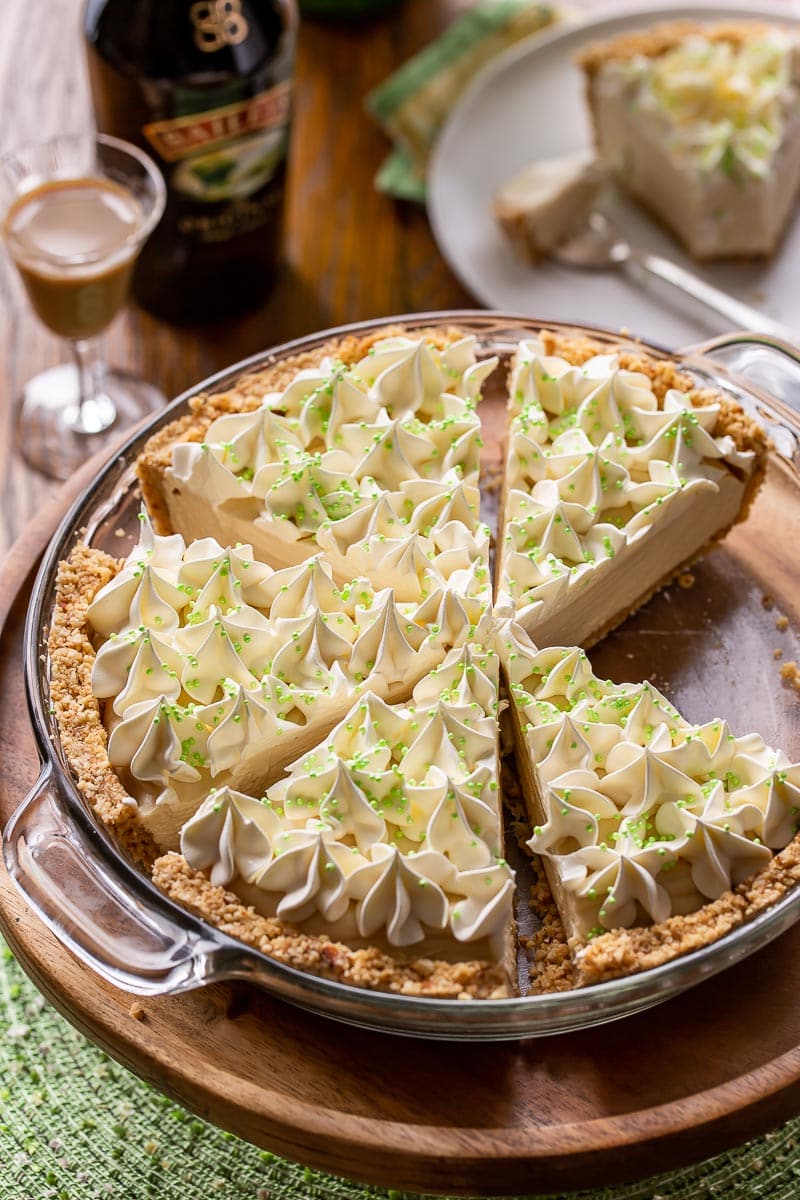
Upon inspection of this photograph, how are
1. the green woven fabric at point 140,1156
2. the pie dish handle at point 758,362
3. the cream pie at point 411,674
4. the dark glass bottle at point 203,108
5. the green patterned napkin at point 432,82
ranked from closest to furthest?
the cream pie at point 411,674 < the green woven fabric at point 140,1156 < the pie dish handle at point 758,362 < the dark glass bottle at point 203,108 < the green patterned napkin at point 432,82

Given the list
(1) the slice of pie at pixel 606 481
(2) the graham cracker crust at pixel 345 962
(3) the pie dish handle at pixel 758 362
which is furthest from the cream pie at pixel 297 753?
(3) the pie dish handle at pixel 758 362

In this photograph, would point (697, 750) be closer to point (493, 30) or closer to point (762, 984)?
point (762, 984)

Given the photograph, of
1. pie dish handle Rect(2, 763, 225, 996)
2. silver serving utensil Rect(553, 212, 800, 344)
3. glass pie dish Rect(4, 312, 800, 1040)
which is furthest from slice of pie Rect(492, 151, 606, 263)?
pie dish handle Rect(2, 763, 225, 996)

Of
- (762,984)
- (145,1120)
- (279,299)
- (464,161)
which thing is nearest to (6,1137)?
(145,1120)

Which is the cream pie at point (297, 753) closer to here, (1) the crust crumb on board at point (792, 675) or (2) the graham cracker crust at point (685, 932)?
(2) the graham cracker crust at point (685, 932)

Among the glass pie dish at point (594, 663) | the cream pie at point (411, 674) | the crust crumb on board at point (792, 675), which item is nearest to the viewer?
the glass pie dish at point (594, 663)

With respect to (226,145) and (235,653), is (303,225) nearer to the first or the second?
(226,145)

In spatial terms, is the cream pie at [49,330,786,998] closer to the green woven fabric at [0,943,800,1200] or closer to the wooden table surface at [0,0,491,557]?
the green woven fabric at [0,943,800,1200]
